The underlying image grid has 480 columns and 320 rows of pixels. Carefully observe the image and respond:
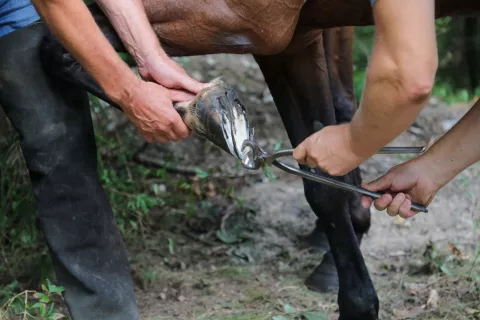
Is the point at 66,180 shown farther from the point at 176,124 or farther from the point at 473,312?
the point at 473,312

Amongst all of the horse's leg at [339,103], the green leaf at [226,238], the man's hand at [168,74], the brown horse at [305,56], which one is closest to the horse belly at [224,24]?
the brown horse at [305,56]

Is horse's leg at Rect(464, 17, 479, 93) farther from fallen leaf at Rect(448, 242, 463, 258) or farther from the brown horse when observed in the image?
fallen leaf at Rect(448, 242, 463, 258)

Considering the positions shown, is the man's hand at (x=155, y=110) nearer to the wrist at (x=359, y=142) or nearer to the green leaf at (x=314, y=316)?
the wrist at (x=359, y=142)

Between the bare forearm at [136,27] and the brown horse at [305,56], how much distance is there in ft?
0.21

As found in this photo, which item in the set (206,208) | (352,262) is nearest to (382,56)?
(352,262)

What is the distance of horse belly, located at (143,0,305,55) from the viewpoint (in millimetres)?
1962

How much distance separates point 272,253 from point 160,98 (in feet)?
4.56

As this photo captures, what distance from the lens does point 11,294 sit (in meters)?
2.62

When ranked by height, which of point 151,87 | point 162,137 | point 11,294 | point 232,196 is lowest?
point 232,196

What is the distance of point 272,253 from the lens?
10.2 feet

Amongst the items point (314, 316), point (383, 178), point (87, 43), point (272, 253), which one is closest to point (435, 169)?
point (383, 178)

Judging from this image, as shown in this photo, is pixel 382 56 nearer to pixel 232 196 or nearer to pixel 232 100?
pixel 232 100

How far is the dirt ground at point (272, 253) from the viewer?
2.63 m

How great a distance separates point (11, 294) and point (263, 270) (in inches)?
36.7
